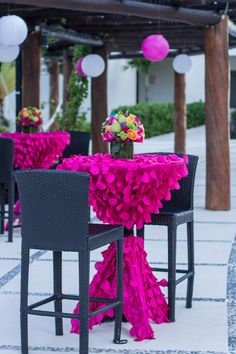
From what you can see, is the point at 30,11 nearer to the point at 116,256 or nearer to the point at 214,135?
the point at 214,135

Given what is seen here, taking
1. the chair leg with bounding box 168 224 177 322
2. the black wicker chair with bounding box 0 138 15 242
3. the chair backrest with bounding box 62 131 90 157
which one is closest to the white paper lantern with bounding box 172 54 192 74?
the chair backrest with bounding box 62 131 90 157

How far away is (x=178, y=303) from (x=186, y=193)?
2.15 feet

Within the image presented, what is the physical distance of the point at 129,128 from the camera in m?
4.93

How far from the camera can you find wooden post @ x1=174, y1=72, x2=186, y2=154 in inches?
695

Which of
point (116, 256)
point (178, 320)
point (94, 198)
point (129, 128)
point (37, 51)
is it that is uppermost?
point (37, 51)

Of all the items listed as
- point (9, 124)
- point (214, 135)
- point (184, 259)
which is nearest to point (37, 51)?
point (214, 135)

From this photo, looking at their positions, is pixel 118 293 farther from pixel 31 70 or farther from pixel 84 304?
pixel 31 70

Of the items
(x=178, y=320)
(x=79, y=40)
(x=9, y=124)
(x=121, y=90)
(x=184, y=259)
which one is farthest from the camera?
(x=121, y=90)

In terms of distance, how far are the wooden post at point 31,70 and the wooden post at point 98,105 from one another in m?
2.76

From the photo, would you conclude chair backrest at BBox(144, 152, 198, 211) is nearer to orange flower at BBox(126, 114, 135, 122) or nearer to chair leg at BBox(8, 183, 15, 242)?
orange flower at BBox(126, 114, 135, 122)

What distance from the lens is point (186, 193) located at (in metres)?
5.45

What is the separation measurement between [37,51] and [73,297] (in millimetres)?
7317

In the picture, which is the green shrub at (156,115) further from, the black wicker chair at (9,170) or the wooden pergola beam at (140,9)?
the black wicker chair at (9,170)

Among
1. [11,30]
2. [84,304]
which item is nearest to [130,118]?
[84,304]
